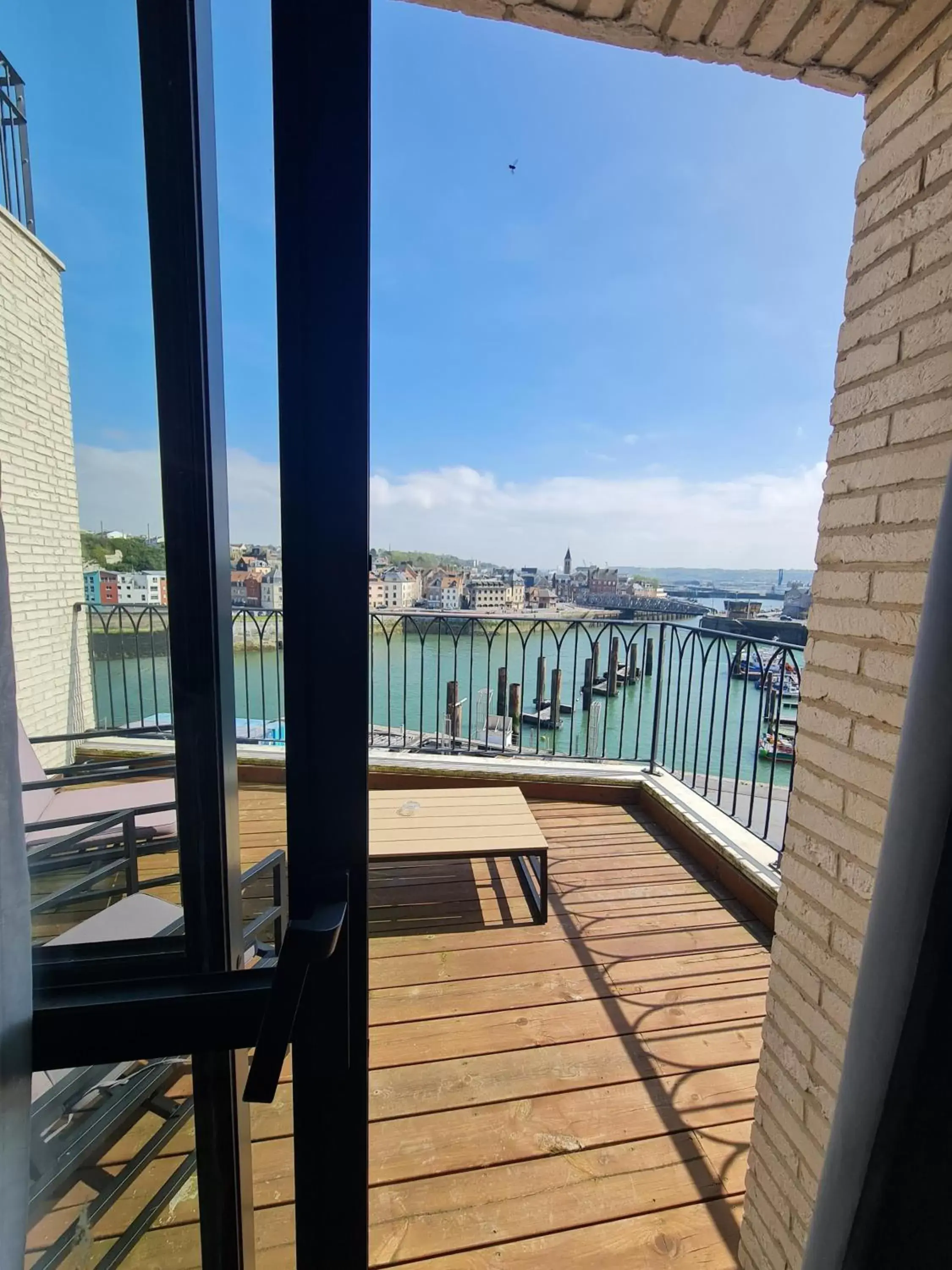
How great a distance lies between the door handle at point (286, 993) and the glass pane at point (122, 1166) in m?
0.22

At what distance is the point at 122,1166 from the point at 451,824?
1.89 m

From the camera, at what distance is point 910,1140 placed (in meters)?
0.52

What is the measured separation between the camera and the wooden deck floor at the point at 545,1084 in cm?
113

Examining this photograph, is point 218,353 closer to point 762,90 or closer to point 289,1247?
point 289,1247

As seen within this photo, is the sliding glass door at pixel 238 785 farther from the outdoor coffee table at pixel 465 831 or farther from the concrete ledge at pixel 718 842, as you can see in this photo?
the concrete ledge at pixel 718 842

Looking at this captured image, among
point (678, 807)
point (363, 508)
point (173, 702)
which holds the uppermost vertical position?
point (363, 508)

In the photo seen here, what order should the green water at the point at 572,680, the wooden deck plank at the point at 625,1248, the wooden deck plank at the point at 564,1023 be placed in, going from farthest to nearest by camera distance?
the green water at the point at 572,680 < the wooden deck plank at the point at 564,1023 < the wooden deck plank at the point at 625,1248

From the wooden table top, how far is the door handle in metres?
1.69

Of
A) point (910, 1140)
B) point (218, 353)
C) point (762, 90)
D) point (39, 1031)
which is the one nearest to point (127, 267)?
point (218, 353)

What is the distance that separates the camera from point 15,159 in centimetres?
53

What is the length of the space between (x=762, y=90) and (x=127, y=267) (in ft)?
9.65

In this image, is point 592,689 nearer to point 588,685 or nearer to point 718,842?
point 588,685

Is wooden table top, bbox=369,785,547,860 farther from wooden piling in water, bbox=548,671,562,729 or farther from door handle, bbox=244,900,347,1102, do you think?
door handle, bbox=244,900,347,1102

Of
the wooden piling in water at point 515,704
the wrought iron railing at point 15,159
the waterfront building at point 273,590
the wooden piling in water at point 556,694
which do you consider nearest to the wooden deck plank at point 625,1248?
the waterfront building at point 273,590
